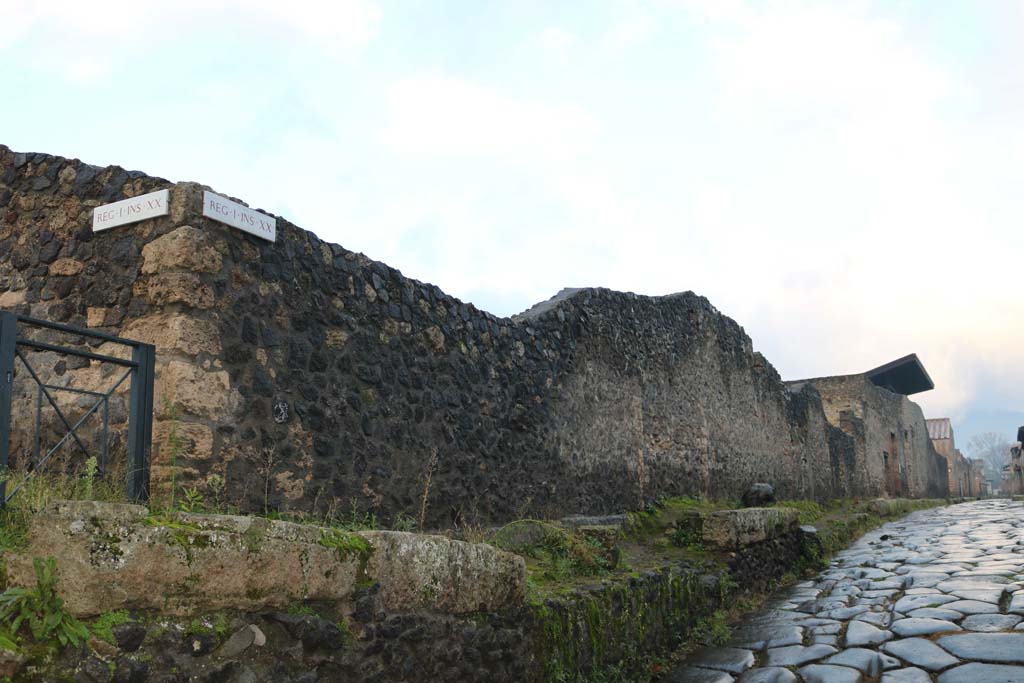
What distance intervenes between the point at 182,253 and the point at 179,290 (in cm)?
23

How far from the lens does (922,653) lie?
16.3 ft

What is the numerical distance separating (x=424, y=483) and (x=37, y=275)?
3050mm

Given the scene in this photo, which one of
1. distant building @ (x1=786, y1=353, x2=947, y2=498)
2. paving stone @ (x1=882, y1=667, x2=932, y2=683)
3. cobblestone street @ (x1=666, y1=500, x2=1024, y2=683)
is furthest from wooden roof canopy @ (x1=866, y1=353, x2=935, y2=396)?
paving stone @ (x1=882, y1=667, x2=932, y2=683)

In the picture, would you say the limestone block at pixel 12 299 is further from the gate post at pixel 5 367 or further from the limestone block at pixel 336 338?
the gate post at pixel 5 367

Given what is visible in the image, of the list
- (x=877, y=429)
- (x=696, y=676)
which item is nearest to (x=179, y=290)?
(x=696, y=676)

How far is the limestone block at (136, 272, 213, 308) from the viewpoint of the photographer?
4.77 metres

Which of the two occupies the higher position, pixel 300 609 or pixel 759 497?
pixel 759 497

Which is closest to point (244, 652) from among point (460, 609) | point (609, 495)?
point (460, 609)

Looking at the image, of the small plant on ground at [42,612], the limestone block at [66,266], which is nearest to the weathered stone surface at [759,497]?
the limestone block at [66,266]

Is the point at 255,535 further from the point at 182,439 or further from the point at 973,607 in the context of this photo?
the point at 973,607

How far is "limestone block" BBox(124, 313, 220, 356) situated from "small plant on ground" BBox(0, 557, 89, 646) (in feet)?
8.19

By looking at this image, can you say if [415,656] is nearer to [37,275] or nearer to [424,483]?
[424,483]

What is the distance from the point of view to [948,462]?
4100cm

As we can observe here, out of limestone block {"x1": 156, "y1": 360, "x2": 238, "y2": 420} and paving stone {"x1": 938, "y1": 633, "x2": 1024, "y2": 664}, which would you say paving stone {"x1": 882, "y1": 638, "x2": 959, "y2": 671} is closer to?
paving stone {"x1": 938, "y1": 633, "x2": 1024, "y2": 664}
